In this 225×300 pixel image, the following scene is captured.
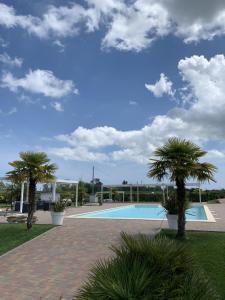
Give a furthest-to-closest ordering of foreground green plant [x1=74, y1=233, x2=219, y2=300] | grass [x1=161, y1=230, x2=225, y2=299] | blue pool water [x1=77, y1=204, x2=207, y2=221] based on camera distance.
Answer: blue pool water [x1=77, y1=204, x2=207, y2=221]
grass [x1=161, y1=230, x2=225, y2=299]
foreground green plant [x1=74, y1=233, x2=219, y2=300]

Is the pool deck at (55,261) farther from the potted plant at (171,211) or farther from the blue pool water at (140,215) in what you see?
the blue pool water at (140,215)

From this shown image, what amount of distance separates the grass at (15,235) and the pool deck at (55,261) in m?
0.32

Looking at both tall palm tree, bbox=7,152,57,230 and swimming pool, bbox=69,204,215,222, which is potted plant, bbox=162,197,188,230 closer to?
swimming pool, bbox=69,204,215,222

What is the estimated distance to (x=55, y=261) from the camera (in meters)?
8.99

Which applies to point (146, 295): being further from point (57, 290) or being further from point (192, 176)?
point (192, 176)

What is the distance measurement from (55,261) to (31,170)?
5804mm

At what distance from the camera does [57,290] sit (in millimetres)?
6766

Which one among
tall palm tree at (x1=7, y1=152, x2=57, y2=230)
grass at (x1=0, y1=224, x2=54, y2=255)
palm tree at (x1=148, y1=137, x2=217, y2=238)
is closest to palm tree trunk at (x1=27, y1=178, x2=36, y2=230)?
tall palm tree at (x1=7, y1=152, x2=57, y2=230)

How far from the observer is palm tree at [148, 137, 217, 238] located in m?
11.1

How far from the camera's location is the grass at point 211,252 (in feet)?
22.6

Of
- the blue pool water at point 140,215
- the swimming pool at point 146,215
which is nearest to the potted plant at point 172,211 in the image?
the swimming pool at point 146,215

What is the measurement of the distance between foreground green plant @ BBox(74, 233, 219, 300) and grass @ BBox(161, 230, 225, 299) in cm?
87

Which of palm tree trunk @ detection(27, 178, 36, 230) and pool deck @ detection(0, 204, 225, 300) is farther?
palm tree trunk @ detection(27, 178, 36, 230)

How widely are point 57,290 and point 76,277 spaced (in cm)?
92
